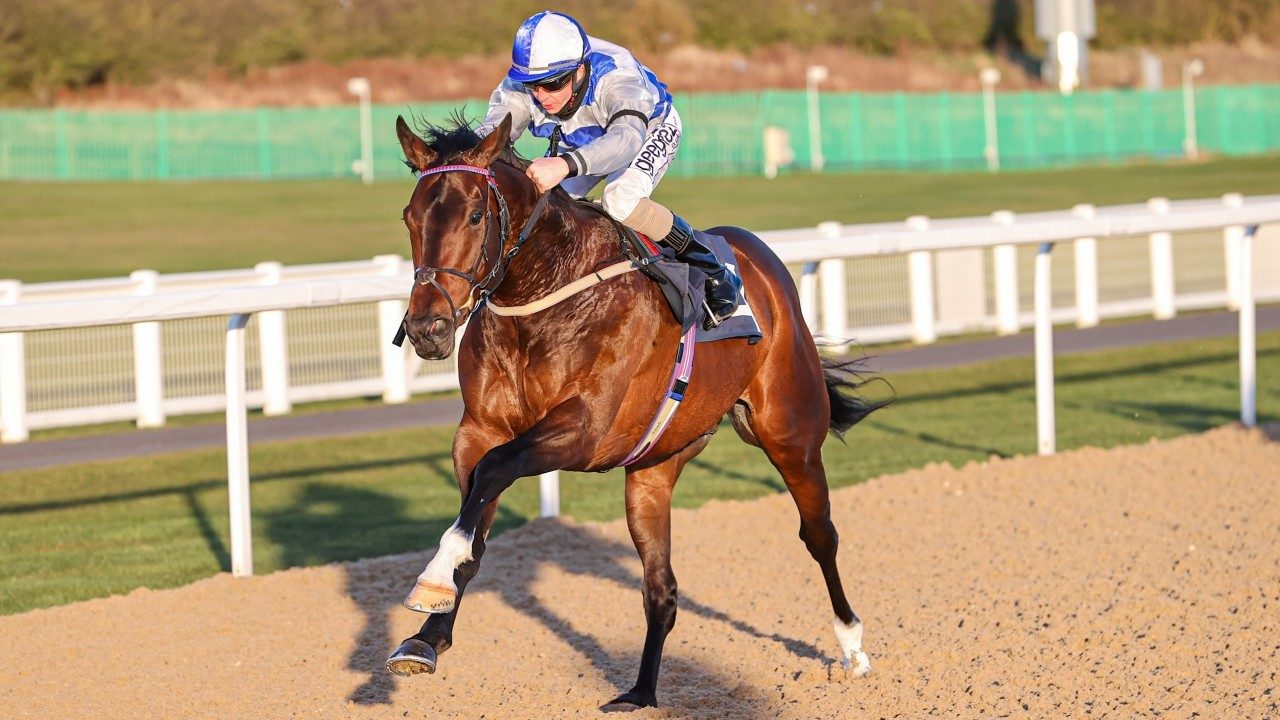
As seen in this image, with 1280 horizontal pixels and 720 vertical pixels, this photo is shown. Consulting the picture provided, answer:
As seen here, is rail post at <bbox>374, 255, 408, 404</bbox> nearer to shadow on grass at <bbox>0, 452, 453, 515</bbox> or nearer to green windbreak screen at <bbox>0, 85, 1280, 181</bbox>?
shadow on grass at <bbox>0, 452, 453, 515</bbox>

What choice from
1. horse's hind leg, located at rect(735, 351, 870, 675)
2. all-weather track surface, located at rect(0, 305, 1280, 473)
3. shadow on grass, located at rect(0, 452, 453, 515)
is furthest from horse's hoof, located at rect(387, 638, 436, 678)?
all-weather track surface, located at rect(0, 305, 1280, 473)

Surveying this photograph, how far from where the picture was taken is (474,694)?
15.8 feet

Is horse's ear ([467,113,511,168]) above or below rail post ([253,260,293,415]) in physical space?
above

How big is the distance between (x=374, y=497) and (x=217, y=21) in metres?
40.4

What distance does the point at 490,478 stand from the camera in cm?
396

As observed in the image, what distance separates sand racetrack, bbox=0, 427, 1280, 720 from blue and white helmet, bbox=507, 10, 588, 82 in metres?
1.77

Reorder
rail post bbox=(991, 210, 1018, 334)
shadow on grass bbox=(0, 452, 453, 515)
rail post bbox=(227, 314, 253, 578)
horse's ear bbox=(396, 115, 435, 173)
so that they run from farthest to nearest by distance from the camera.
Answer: rail post bbox=(991, 210, 1018, 334), shadow on grass bbox=(0, 452, 453, 515), rail post bbox=(227, 314, 253, 578), horse's ear bbox=(396, 115, 435, 173)

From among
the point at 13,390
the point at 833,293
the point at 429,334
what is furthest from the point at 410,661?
the point at 833,293

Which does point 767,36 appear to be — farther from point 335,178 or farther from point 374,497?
point 374,497

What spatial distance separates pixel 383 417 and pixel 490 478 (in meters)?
7.41

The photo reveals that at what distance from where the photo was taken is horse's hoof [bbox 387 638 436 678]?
12.7ft

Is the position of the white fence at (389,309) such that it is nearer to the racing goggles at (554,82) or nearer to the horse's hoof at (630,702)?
the racing goggles at (554,82)

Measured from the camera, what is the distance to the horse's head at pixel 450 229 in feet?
12.3

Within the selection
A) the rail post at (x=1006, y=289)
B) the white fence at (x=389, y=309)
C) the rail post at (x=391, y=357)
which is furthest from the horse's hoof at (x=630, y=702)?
the rail post at (x=1006, y=289)
